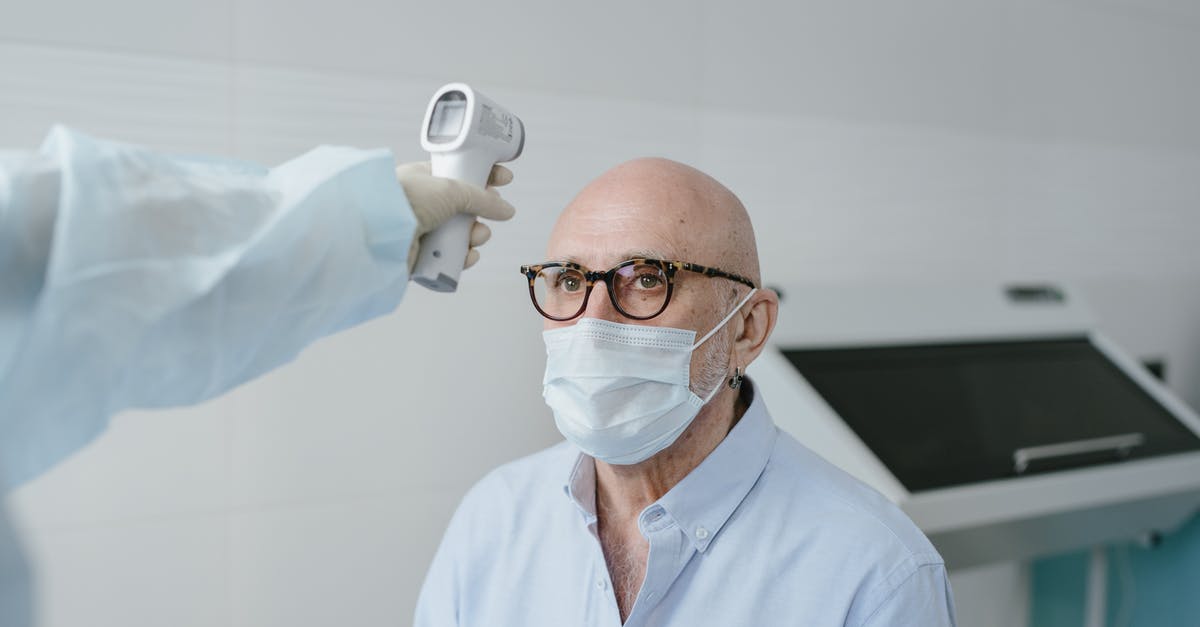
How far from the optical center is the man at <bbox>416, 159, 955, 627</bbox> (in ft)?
4.03

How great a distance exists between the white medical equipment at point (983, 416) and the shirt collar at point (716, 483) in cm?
45

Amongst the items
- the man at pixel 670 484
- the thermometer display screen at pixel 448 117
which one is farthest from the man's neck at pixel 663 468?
the thermometer display screen at pixel 448 117

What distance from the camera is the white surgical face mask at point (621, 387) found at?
1.26m

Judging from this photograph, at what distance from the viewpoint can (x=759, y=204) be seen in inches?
90.6

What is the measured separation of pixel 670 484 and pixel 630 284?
1.00 feet

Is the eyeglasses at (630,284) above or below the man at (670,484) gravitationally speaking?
above

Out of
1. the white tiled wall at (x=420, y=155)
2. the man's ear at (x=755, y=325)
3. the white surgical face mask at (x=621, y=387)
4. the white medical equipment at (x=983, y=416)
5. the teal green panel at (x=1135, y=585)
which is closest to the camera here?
the white surgical face mask at (x=621, y=387)

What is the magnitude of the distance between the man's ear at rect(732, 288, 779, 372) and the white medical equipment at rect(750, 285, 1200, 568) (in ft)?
1.43

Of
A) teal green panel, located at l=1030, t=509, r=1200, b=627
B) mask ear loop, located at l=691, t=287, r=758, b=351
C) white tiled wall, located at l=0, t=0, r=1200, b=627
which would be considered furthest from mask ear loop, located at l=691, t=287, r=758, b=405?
→ teal green panel, located at l=1030, t=509, r=1200, b=627

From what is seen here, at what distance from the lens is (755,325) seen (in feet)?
4.66

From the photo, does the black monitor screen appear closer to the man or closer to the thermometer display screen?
the man

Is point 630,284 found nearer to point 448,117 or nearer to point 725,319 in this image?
point 725,319

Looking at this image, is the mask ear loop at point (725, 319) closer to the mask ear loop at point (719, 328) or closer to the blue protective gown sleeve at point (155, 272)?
the mask ear loop at point (719, 328)

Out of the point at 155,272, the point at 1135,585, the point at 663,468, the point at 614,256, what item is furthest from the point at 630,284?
the point at 1135,585
